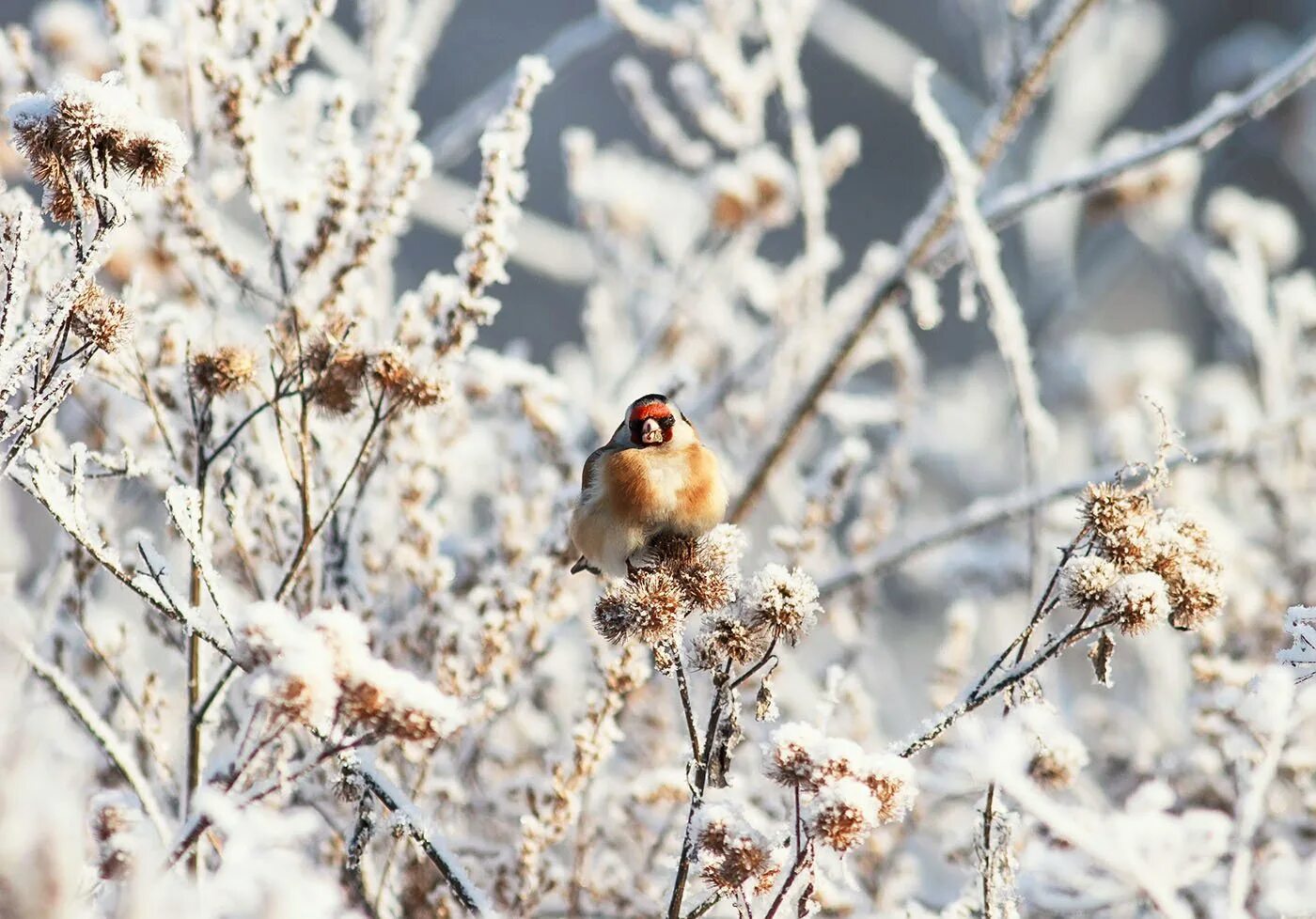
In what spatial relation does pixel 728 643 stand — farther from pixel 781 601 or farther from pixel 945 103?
pixel 945 103

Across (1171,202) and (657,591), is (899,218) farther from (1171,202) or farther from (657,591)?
(657,591)

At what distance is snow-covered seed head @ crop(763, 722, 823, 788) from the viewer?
1210mm

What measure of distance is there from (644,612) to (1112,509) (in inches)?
20.9

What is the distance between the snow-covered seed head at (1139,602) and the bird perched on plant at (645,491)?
60 cm

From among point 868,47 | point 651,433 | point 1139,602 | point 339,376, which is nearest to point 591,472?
point 651,433

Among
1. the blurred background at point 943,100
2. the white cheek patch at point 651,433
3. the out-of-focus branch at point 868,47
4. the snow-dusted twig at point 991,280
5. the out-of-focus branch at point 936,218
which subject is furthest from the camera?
the blurred background at point 943,100

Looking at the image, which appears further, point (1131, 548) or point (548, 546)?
point (548, 546)

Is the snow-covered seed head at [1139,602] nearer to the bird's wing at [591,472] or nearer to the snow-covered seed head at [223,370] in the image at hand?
the bird's wing at [591,472]

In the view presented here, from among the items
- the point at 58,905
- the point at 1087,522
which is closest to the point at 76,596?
the point at 58,905

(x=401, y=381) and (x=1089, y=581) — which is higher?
(x=401, y=381)

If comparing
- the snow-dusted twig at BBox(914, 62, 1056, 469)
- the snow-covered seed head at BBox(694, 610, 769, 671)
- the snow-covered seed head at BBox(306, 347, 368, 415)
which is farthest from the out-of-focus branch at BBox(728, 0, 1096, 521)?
the snow-covered seed head at BBox(694, 610, 769, 671)

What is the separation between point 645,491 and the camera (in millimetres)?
1744

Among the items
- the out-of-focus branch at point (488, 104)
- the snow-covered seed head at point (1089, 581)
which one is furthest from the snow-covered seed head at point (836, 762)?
the out-of-focus branch at point (488, 104)

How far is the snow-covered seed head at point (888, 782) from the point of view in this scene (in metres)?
1.21
